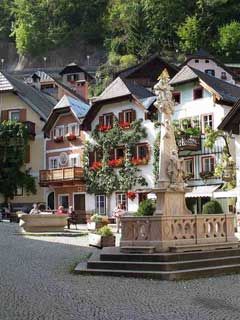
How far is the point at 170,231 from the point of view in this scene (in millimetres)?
15625

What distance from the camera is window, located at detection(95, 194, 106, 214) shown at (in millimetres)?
46219

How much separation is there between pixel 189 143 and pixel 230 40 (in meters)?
40.1

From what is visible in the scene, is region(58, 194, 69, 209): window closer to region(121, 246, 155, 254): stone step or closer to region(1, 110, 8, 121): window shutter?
region(1, 110, 8, 121): window shutter

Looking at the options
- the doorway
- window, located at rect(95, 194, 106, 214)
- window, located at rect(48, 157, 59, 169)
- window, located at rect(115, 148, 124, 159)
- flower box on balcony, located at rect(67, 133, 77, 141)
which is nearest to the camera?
window, located at rect(115, 148, 124, 159)

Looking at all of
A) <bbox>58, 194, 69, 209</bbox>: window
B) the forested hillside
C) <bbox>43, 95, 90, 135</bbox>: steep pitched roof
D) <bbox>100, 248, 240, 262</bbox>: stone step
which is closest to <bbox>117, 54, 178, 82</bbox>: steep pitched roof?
<bbox>43, 95, 90, 135</bbox>: steep pitched roof

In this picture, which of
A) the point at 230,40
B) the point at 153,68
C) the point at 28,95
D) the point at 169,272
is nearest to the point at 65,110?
the point at 28,95

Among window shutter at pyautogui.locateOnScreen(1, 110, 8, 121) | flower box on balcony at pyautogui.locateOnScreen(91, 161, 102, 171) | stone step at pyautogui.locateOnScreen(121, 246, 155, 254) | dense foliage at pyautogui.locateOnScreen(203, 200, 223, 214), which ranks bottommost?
stone step at pyautogui.locateOnScreen(121, 246, 155, 254)

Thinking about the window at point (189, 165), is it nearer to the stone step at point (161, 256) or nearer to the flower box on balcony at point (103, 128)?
the flower box on balcony at point (103, 128)

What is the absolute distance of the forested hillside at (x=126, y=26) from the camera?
265ft

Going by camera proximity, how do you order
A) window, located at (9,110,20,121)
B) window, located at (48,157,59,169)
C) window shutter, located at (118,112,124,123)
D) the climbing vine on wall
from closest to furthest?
the climbing vine on wall
window shutter, located at (118,112,124,123)
window, located at (48,157,59,169)
window, located at (9,110,20,121)

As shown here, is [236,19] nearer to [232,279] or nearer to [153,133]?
[153,133]

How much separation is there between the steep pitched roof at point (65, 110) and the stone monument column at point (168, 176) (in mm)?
31212

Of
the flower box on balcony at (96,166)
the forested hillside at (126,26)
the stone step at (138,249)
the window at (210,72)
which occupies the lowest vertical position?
the stone step at (138,249)

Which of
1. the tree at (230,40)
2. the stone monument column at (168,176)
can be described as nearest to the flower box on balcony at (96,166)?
the stone monument column at (168,176)
